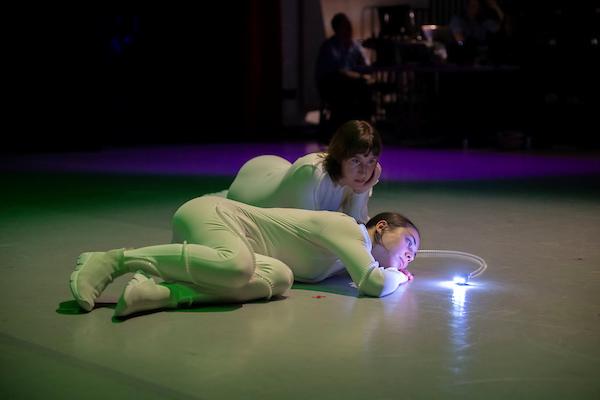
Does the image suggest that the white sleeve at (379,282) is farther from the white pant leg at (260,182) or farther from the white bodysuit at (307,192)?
the white pant leg at (260,182)

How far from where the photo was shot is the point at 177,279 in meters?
2.97

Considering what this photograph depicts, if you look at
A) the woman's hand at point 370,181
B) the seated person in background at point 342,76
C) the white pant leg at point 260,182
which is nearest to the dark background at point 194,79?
the seated person in background at point 342,76

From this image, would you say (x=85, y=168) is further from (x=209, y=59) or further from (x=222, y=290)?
(x=222, y=290)

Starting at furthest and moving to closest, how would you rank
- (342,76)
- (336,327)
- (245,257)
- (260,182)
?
(342,76) < (260,182) < (245,257) < (336,327)

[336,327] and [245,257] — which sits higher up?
[245,257]

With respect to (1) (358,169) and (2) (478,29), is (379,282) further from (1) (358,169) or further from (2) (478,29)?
(2) (478,29)

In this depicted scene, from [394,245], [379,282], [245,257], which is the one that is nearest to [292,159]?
[394,245]

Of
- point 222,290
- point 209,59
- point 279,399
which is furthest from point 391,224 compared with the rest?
point 209,59

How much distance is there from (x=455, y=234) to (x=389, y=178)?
234 centimetres

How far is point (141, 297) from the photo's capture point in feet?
9.34

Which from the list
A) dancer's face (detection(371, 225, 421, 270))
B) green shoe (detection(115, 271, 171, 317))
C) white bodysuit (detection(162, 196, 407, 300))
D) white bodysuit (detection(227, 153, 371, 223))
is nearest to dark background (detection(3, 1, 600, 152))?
white bodysuit (detection(227, 153, 371, 223))

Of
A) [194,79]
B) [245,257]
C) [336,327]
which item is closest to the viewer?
[336,327]

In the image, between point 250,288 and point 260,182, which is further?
point 260,182

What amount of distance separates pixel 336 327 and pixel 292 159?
17.4 ft
